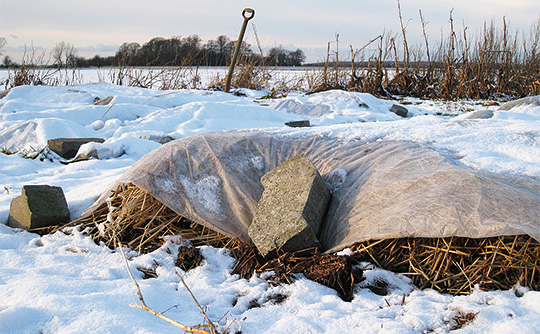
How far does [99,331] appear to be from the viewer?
1551 mm

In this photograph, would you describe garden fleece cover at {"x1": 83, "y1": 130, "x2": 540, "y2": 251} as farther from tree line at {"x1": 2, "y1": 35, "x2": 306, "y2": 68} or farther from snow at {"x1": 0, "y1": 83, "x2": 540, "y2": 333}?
tree line at {"x1": 2, "y1": 35, "x2": 306, "y2": 68}

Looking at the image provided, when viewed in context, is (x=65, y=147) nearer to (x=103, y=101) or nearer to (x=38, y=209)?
(x=38, y=209)

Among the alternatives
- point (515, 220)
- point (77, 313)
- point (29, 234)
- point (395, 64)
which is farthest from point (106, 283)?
point (395, 64)

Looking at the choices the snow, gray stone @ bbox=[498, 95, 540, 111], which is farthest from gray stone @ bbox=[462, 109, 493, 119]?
the snow

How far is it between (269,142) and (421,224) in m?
1.33

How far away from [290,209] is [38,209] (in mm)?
1804

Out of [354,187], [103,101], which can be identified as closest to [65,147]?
[103,101]

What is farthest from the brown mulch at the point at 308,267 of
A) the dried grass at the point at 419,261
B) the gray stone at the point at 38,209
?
the gray stone at the point at 38,209

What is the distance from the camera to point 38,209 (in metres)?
2.77

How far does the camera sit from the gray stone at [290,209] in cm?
222

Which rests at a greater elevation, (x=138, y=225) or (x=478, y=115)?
(x=478, y=115)

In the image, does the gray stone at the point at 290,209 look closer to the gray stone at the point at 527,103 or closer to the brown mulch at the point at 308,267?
the brown mulch at the point at 308,267

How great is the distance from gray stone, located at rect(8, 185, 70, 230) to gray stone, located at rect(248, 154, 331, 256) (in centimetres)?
148

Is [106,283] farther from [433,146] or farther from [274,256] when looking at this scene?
[433,146]
